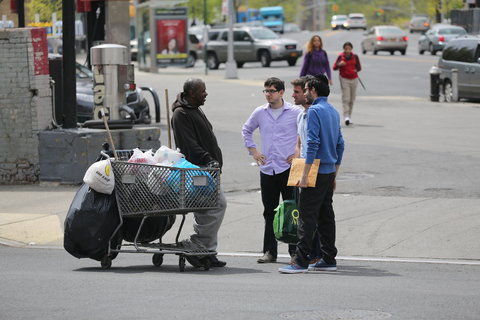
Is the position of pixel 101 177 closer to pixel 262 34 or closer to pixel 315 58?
pixel 315 58

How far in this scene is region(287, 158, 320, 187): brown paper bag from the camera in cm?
975

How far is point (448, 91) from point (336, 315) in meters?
23.0

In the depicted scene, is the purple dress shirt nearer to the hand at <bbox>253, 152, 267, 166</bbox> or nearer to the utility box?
the hand at <bbox>253, 152, 267, 166</bbox>

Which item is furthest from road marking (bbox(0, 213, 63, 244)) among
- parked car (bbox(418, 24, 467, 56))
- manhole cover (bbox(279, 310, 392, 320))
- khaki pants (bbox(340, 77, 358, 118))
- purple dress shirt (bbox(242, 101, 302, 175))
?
parked car (bbox(418, 24, 467, 56))

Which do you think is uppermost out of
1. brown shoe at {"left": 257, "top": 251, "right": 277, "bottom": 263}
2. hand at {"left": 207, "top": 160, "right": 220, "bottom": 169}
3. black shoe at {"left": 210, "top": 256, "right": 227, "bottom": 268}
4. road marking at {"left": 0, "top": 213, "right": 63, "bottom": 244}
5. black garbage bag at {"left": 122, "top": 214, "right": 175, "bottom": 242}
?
hand at {"left": 207, "top": 160, "right": 220, "bottom": 169}

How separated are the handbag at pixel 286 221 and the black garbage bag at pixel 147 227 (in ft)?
3.29

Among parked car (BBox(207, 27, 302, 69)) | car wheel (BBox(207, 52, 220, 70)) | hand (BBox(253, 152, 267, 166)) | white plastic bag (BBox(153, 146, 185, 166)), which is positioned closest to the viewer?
white plastic bag (BBox(153, 146, 185, 166))

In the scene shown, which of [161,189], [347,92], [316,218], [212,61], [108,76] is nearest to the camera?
[161,189]

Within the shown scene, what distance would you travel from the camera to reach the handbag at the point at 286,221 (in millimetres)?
10266

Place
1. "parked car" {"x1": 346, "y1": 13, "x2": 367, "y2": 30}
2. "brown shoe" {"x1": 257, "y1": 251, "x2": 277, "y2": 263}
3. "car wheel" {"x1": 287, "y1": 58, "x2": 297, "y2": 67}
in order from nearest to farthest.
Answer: "brown shoe" {"x1": 257, "y1": 251, "x2": 277, "y2": 263} < "car wheel" {"x1": 287, "y1": 58, "x2": 297, "y2": 67} < "parked car" {"x1": 346, "y1": 13, "x2": 367, "y2": 30}

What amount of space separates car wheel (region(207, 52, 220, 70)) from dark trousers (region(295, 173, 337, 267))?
39810 millimetres

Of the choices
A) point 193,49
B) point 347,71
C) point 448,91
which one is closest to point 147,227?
point 347,71

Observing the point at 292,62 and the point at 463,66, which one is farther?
the point at 292,62

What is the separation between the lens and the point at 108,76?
19.2m
